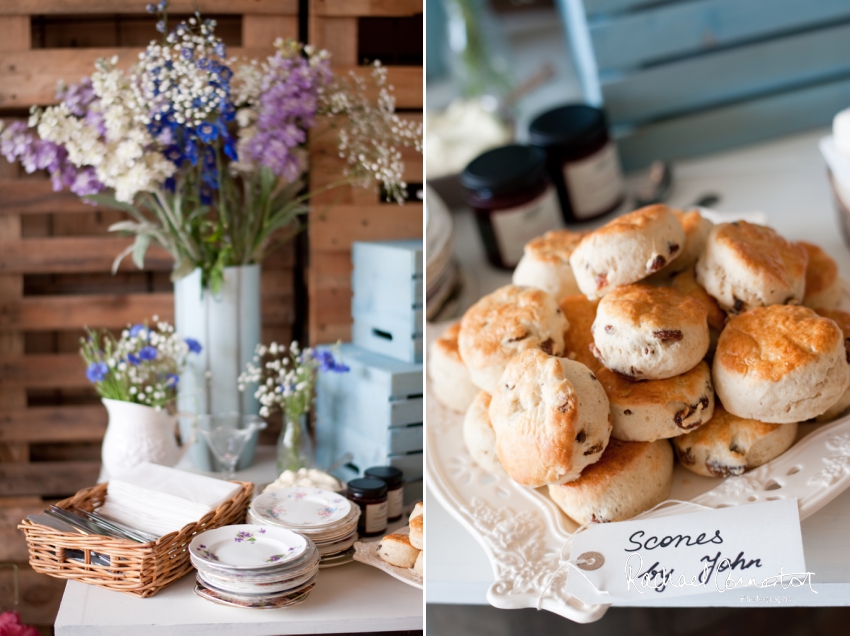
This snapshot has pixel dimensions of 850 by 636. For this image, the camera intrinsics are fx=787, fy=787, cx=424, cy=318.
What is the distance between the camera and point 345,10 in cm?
146

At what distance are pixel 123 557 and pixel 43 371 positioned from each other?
71 centimetres

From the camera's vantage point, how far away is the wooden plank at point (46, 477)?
5.48ft

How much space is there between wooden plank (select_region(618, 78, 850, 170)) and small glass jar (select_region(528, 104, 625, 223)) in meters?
0.25

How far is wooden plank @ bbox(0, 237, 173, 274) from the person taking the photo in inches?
61.7

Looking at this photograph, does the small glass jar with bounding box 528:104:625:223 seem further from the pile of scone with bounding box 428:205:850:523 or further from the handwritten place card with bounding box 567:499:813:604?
the handwritten place card with bounding box 567:499:813:604

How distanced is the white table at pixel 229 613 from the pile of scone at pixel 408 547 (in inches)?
1.5

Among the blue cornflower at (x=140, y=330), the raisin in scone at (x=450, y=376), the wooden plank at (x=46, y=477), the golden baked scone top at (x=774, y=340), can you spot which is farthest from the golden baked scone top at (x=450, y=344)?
the wooden plank at (x=46, y=477)

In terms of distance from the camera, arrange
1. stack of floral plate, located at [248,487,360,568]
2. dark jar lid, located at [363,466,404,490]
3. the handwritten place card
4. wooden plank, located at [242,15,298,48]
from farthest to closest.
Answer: wooden plank, located at [242,15,298,48]
dark jar lid, located at [363,466,404,490]
stack of floral plate, located at [248,487,360,568]
the handwritten place card

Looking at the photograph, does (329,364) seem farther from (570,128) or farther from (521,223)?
(570,128)

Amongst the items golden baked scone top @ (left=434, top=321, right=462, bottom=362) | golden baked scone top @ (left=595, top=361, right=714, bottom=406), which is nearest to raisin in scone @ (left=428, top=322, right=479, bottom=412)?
golden baked scone top @ (left=434, top=321, right=462, bottom=362)

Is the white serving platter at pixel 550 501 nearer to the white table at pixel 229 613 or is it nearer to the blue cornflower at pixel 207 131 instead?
the white table at pixel 229 613

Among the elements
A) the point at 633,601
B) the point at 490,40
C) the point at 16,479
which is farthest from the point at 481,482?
the point at 490,40

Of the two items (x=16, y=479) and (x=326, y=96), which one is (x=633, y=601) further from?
(x=16, y=479)

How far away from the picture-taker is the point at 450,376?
40.4 inches
